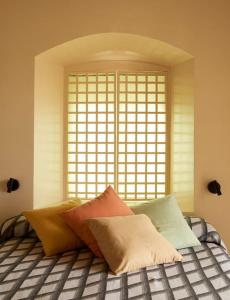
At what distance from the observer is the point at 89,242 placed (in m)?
2.28

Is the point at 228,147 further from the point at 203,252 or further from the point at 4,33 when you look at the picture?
the point at 4,33

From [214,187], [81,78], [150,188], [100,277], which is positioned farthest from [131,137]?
[100,277]

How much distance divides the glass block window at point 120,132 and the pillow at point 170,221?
2.60 ft

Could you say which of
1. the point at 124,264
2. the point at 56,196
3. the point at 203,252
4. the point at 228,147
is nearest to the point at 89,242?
the point at 124,264

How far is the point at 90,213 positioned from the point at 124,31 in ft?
5.06

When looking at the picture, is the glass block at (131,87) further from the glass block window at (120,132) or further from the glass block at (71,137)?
the glass block at (71,137)

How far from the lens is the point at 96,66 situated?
11.2 ft

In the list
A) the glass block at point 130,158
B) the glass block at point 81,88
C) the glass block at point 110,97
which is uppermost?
the glass block at point 81,88

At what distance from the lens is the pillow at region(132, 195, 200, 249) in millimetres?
2355

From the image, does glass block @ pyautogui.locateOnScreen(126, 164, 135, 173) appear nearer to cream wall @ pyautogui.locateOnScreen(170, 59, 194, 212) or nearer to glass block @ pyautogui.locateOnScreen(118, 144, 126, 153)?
glass block @ pyautogui.locateOnScreen(118, 144, 126, 153)

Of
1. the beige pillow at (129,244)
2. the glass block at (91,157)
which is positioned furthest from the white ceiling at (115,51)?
the beige pillow at (129,244)

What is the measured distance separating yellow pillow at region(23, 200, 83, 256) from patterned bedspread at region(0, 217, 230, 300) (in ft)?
0.18

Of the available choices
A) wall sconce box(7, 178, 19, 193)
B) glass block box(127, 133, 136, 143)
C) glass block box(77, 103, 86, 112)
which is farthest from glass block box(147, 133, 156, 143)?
wall sconce box(7, 178, 19, 193)

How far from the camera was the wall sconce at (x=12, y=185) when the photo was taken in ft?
9.36
